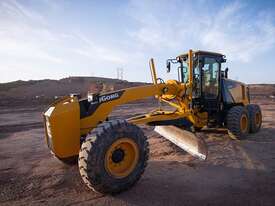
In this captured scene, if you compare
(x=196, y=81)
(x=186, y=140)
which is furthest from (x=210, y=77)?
(x=186, y=140)

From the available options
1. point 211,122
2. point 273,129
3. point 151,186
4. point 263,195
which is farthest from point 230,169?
point 273,129

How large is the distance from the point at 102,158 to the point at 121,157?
20.3 inches

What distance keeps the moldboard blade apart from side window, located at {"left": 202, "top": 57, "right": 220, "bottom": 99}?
167 cm

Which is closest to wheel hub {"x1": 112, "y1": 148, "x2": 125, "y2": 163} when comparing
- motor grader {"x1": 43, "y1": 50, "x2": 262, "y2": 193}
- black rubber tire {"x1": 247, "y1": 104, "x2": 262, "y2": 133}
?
motor grader {"x1": 43, "y1": 50, "x2": 262, "y2": 193}

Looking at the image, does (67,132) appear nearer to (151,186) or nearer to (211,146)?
(151,186)

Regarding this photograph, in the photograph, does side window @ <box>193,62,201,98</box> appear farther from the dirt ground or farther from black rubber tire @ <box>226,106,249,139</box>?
the dirt ground

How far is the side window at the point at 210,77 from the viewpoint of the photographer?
9.24m

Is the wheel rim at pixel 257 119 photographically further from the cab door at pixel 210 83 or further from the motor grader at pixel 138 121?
the cab door at pixel 210 83

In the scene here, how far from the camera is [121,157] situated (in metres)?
5.43

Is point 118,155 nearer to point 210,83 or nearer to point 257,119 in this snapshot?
point 210,83

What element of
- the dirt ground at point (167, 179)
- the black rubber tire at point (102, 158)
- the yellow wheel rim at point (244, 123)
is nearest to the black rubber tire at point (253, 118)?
the yellow wheel rim at point (244, 123)

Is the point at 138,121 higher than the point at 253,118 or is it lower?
higher

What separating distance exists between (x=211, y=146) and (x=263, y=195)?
3531 millimetres

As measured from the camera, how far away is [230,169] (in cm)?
663
